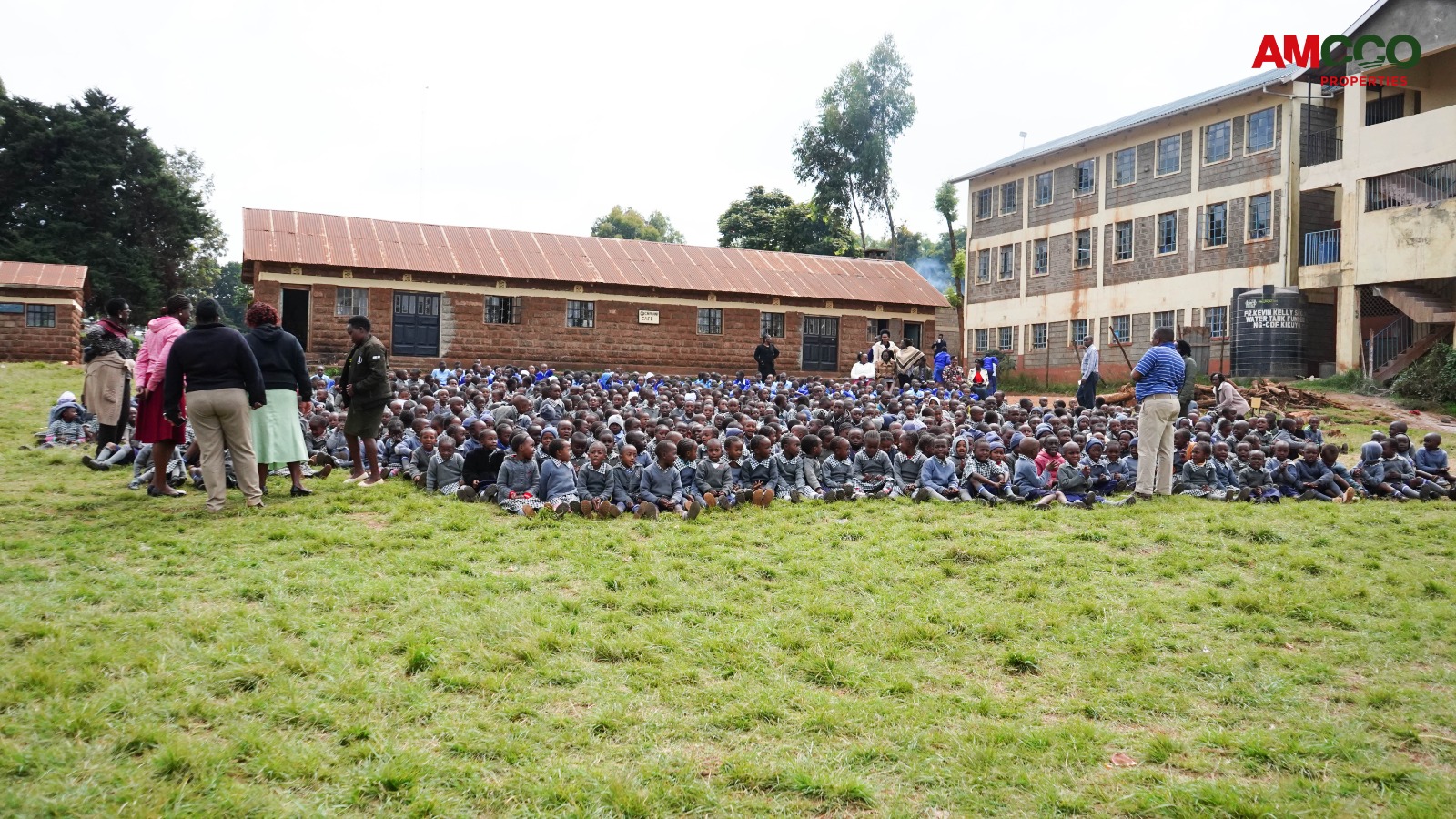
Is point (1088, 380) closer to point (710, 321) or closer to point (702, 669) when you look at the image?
point (710, 321)

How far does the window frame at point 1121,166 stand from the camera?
30750 mm

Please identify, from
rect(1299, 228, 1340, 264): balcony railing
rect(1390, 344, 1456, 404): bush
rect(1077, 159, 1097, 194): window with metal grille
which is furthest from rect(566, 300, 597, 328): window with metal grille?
rect(1390, 344, 1456, 404): bush

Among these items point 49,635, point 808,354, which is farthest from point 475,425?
point 808,354

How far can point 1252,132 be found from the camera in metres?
27.0

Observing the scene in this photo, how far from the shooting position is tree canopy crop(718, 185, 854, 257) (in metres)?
47.1

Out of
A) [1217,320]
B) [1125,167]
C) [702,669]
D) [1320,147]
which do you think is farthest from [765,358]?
[702,669]

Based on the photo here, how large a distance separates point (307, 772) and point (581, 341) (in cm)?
2286

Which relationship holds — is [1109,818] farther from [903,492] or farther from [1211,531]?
[903,492]

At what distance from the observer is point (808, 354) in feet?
96.3

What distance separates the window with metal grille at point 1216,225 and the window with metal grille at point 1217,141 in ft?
4.28

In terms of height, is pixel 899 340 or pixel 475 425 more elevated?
pixel 899 340

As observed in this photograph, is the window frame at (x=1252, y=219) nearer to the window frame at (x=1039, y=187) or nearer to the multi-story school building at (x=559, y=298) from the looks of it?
the window frame at (x=1039, y=187)

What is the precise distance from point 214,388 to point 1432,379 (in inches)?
889

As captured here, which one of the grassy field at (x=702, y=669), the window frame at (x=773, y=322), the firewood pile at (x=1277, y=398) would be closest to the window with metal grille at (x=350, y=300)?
the window frame at (x=773, y=322)
